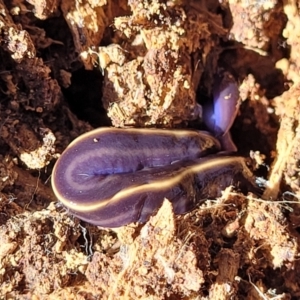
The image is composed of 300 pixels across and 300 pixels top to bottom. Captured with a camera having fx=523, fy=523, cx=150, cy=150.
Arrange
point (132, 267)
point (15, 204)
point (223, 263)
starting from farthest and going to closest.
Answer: point (15, 204) < point (223, 263) < point (132, 267)

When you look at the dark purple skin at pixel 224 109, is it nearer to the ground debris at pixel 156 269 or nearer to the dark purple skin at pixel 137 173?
the dark purple skin at pixel 137 173

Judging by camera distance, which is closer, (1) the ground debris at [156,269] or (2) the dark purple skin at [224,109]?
(1) the ground debris at [156,269]

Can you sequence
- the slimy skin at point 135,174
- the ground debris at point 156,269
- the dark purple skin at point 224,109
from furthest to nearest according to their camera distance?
the dark purple skin at point 224,109 < the slimy skin at point 135,174 < the ground debris at point 156,269

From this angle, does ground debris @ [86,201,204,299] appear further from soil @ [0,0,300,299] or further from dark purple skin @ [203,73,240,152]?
dark purple skin @ [203,73,240,152]

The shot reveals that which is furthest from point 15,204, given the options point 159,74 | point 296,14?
point 296,14

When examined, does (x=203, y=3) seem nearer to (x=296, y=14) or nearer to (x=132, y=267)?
(x=296, y=14)

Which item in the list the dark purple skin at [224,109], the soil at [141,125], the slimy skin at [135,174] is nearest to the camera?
the soil at [141,125]

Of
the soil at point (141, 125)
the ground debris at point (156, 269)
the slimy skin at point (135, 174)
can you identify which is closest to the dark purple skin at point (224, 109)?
the soil at point (141, 125)

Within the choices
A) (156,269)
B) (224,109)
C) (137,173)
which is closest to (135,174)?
(137,173)

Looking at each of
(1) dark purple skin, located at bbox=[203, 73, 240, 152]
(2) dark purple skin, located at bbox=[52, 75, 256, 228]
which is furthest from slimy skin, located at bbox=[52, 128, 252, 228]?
(1) dark purple skin, located at bbox=[203, 73, 240, 152]
